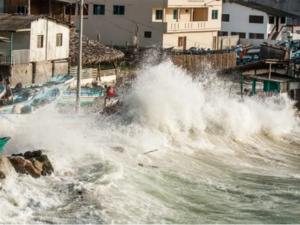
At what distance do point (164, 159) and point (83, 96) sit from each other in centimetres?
874

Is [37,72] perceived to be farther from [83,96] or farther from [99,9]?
[99,9]

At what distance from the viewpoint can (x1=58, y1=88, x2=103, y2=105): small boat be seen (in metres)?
33.4

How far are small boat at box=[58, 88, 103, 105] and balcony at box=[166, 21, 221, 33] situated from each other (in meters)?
20.2

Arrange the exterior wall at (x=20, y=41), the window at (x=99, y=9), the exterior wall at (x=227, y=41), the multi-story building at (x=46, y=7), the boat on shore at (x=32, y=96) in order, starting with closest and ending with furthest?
the boat on shore at (x=32, y=96) < the exterior wall at (x=20, y=41) < the multi-story building at (x=46, y=7) < the window at (x=99, y=9) < the exterior wall at (x=227, y=41)

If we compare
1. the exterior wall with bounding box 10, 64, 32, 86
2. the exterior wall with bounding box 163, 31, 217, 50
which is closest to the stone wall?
the exterior wall with bounding box 163, 31, 217, 50

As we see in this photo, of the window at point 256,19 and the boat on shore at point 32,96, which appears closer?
the boat on shore at point 32,96

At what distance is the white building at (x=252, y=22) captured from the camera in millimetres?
69062

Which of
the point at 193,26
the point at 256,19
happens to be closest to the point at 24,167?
the point at 193,26

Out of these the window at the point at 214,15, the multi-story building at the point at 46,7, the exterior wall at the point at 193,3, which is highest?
the exterior wall at the point at 193,3

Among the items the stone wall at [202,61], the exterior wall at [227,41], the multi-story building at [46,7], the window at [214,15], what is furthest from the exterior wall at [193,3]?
the multi-story building at [46,7]

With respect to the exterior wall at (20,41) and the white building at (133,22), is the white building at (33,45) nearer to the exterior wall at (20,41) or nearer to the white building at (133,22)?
the exterior wall at (20,41)

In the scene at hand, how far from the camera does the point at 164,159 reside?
27.9 meters

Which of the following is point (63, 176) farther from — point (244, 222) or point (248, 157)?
point (248, 157)

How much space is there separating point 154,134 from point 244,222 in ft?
33.7
